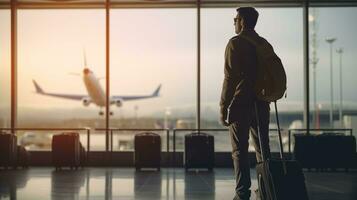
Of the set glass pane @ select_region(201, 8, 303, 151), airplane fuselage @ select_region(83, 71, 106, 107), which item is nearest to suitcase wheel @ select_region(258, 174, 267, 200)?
glass pane @ select_region(201, 8, 303, 151)

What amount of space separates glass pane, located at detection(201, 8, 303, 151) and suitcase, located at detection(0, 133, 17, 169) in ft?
12.9

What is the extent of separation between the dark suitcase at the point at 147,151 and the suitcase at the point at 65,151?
1179mm

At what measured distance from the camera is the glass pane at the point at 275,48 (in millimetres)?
10789

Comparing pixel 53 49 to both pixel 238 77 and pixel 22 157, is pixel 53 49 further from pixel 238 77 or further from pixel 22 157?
pixel 238 77

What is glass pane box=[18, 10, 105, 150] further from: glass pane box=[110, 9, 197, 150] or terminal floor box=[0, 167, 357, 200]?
terminal floor box=[0, 167, 357, 200]

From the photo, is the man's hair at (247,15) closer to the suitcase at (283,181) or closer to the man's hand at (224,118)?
the man's hand at (224,118)

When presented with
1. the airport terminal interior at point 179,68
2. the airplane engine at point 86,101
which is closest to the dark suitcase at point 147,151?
the airport terminal interior at point 179,68

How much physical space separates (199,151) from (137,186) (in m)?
3.00

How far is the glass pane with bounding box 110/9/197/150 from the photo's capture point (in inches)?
428

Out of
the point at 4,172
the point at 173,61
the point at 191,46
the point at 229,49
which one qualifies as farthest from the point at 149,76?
the point at 229,49

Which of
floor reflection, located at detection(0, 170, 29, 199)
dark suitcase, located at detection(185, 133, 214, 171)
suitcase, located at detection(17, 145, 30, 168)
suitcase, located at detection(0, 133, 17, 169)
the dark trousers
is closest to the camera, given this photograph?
the dark trousers

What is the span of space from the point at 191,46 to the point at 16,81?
3918mm

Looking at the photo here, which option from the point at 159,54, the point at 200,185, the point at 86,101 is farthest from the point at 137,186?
the point at 86,101

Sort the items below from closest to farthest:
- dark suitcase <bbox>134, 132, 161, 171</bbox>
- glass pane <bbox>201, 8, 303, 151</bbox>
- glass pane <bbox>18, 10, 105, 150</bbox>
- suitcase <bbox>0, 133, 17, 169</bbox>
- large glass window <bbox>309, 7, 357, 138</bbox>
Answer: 1. dark suitcase <bbox>134, 132, 161, 171</bbox>
2. suitcase <bbox>0, 133, 17, 169</bbox>
3. glass pane <bbox>201, 8, 303, 151</bbox>
4. large glass window <bbox>309, 7, 357, 138</bbox>
5. glass pane <bbox>18, 10, 105, 150</bbox>
